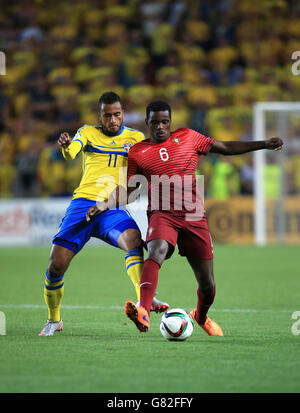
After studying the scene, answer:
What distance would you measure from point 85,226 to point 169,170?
92cm

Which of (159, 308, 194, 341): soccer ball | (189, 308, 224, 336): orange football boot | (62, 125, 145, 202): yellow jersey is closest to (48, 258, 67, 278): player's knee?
(62, 125, 145, 202): yellow jersey

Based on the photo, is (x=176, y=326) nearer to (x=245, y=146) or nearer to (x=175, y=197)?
(x=175, y=197)

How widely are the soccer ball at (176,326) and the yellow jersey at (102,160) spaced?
129 cm

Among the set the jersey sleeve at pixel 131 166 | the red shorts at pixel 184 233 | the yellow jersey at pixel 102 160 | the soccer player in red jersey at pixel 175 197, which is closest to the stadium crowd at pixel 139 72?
the yellow jersey at pixel 102 160

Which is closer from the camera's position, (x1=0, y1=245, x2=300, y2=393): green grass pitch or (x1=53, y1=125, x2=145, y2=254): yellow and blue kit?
(x1=0, y1=245, x2=300, y2=393): green grass pitch

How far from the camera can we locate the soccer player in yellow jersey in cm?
658

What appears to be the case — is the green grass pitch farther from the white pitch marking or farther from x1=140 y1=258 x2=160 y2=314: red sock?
x1=140 y1=258 x2=160 y2=314: red sock

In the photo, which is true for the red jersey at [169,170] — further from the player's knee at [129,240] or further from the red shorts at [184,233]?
the player's knee at [129,240]

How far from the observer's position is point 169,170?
20.7 ft

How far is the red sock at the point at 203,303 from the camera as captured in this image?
6.34 metres

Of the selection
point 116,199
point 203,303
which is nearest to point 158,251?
point 203,303

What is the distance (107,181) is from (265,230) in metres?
11.2

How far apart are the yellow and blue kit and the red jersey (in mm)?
402

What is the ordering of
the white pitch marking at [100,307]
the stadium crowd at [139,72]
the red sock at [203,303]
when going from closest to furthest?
the red sock at [203,303] → the white pitch marking at [100,307] → the stadium crowd at [139,72]
